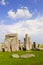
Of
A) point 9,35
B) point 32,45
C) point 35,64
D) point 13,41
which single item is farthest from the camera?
point 32,45

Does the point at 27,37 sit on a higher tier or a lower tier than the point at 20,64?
higher

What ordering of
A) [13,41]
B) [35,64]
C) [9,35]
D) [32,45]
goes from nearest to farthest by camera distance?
[35,64]
[13,41]
[9,35]
[32,45]

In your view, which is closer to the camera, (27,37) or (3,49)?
(3,49)

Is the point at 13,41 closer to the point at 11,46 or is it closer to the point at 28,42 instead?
the point at 11,46

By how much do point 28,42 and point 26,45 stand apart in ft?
3.72

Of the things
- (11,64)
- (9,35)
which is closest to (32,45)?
(9,35)

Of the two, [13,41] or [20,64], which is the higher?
[13,41]

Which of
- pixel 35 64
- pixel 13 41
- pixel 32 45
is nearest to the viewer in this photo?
pixel 35 64

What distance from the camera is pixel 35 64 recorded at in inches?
738

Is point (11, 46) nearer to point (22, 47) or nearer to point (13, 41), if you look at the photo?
point (13, 41)

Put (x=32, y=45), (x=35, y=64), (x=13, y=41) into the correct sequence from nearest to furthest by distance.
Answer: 1. (x=35, y=64)
2. (x=13, y=41)
3. (x=32, y=45)

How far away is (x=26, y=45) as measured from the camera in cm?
4838

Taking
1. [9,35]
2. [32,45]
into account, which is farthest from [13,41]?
[32,45]

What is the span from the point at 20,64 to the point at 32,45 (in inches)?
1334
